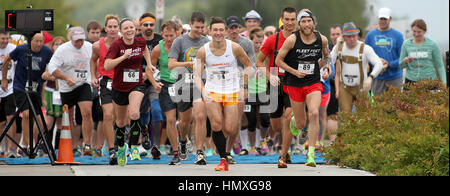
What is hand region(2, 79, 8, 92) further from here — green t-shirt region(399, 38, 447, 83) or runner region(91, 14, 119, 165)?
green t-shirt region(399, 38, 447, 83)

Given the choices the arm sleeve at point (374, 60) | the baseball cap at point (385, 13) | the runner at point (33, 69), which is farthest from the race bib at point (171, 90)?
the baseball cap at point (385, 13)

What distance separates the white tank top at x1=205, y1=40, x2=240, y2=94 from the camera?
11.4 m

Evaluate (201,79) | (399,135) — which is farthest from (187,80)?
(399,135)

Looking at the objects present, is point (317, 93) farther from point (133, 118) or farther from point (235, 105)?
point (133, 118)

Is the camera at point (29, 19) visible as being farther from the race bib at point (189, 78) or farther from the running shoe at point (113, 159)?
the race bib at point (189, 78)

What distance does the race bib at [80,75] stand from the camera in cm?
1448

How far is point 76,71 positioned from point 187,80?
2122mm

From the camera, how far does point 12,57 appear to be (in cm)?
1469

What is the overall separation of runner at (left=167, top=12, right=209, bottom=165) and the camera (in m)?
1.81

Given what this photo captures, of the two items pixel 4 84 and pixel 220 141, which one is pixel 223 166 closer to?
pixel 220 141

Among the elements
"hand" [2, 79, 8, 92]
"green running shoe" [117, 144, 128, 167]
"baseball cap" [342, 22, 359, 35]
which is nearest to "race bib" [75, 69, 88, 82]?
"hand" [2, 79, 8, 92]

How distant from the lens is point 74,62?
Result: 1447 centimetres
